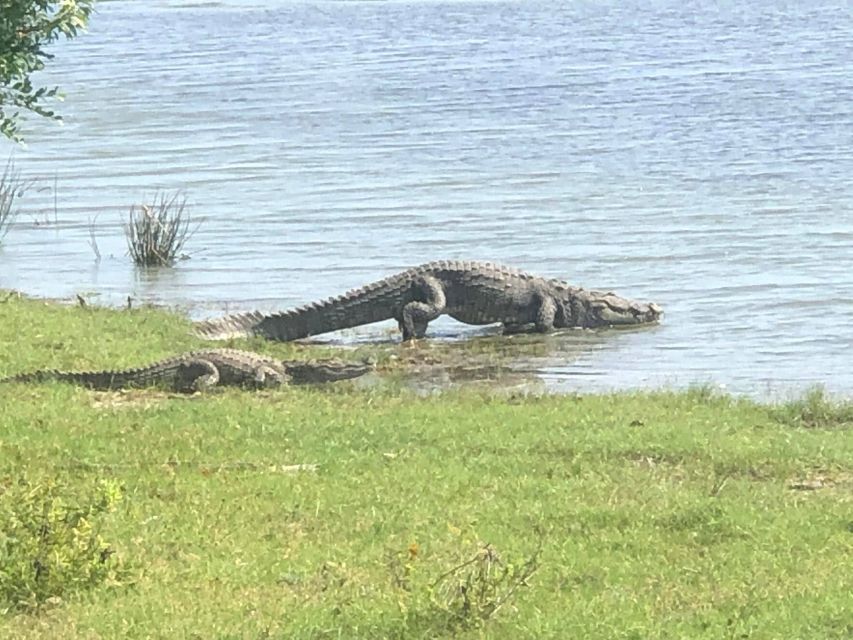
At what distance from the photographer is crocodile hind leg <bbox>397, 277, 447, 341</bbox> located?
14594mm

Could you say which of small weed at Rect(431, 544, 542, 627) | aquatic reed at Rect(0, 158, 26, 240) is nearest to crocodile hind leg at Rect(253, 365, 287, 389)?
small weed at Rect(431, 544, 542, 627)

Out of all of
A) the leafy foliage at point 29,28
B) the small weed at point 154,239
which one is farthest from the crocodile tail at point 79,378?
the small weed at point 154,239

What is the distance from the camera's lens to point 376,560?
6.86 m

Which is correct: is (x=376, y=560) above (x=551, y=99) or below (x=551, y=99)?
below

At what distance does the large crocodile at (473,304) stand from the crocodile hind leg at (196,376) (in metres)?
3.11

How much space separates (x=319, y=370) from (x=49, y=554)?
5360 millimetres

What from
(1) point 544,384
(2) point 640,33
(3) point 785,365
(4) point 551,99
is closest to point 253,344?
(1) point 544,384

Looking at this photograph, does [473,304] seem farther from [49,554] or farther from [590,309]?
[49,554]

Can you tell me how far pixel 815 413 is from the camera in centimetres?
1030

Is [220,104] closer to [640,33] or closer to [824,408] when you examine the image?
[640,33]

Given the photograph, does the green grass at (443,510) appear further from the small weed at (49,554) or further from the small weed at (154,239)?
the small weed at (154,239)

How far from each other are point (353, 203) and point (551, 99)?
1163 centimetres

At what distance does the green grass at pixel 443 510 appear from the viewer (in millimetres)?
6125

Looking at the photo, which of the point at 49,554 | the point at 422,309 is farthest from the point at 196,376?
the point at 49,554
